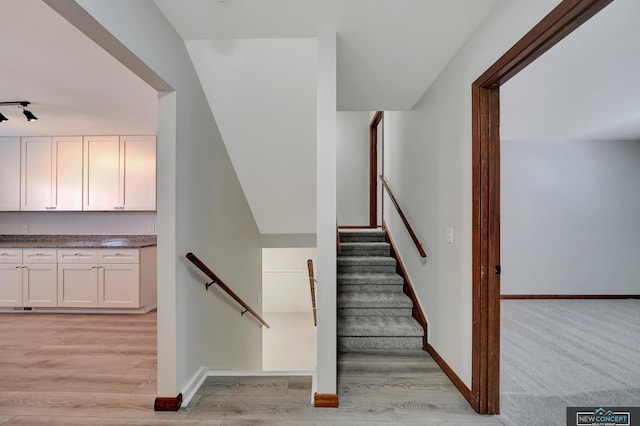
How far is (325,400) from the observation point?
6.62 ft

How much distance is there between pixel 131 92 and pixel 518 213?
17.1 ft

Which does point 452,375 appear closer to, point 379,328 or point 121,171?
point 379,328

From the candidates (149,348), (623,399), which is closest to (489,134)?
(623,399)

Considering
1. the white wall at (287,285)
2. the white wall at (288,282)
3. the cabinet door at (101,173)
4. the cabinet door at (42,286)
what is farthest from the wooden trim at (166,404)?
the white wall at (288,282)

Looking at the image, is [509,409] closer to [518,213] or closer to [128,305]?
[518,213]

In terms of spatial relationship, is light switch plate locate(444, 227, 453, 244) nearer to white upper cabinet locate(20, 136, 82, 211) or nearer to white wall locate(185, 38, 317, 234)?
white wall locate(185, 38, 317, 234)

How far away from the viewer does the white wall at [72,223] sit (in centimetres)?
479

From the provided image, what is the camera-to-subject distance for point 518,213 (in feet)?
15.7

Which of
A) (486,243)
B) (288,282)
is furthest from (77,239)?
(486,243)

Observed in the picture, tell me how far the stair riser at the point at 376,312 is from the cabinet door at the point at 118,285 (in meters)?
2.72

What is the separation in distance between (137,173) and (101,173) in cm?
50

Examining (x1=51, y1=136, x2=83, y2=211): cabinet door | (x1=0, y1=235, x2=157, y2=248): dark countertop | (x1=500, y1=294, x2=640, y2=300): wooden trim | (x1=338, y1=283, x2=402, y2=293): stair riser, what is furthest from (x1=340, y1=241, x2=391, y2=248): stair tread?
(x1=51, y1=136, x2=83, y2=211): cabinet door

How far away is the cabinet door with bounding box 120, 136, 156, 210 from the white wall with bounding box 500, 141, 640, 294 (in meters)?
5.11

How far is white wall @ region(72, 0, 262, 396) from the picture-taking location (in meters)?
1.76
